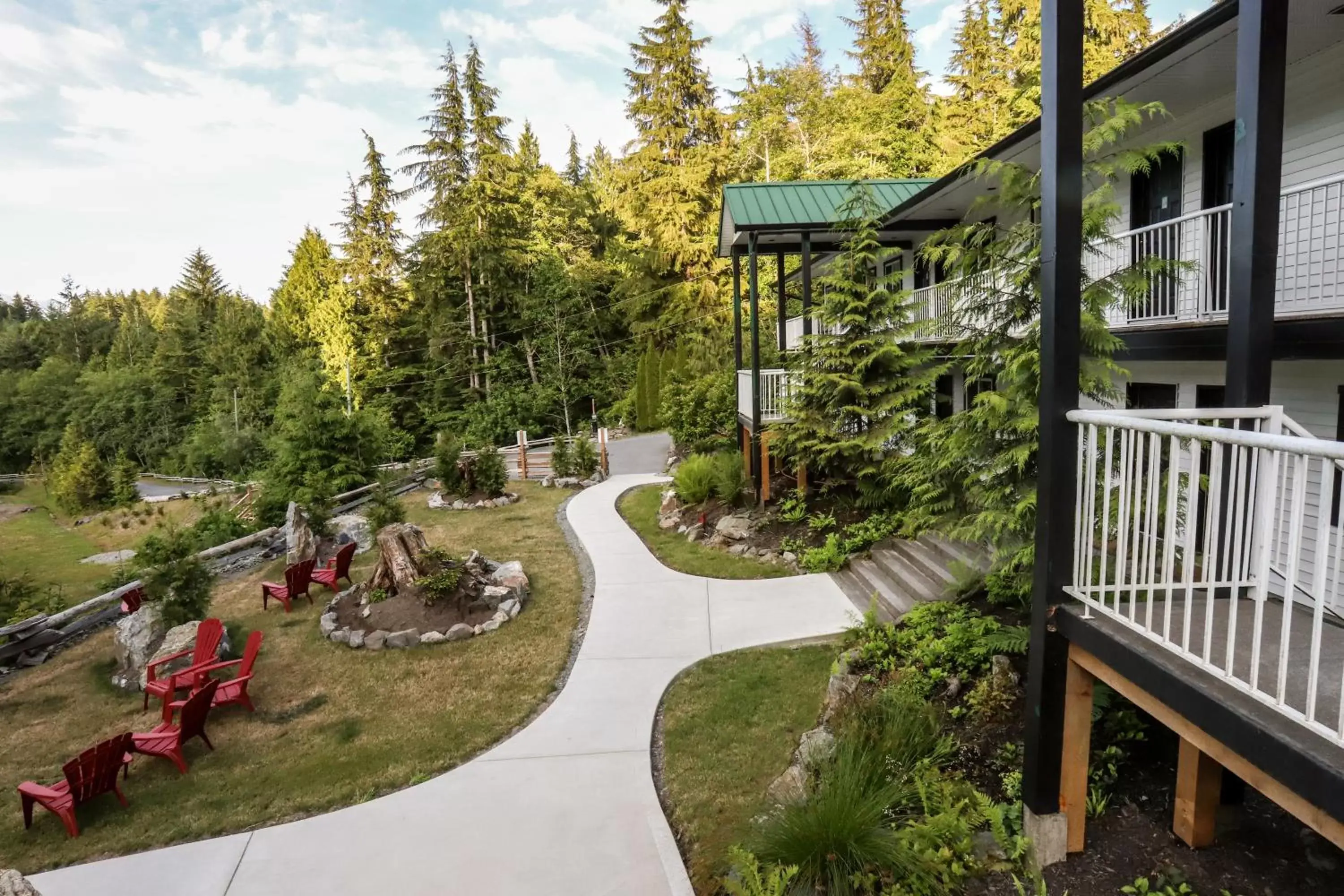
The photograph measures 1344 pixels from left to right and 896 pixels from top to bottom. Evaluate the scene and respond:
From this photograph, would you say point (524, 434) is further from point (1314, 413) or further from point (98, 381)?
point (98, 381)

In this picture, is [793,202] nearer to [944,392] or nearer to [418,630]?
[944,392]

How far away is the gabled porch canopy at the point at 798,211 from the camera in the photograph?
42.6 feet

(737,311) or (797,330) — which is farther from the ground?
(737,311)

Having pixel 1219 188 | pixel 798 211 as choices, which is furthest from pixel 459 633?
pixel 1219 188

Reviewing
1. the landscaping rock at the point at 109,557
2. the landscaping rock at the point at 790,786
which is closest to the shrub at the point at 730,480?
the landscaping rock at the point at 790,786

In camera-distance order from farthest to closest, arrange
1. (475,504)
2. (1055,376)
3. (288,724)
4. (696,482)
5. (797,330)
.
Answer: (475,504) < (797,330) < (696,482) < (288,724) < (1055,376)

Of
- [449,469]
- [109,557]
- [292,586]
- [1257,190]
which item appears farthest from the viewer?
[109,557]

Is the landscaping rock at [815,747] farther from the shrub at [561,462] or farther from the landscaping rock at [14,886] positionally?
the shrub at [561,462]

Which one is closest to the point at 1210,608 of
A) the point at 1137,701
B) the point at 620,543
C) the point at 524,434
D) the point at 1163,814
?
the point at 1137,701

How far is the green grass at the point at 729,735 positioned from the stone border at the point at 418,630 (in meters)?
3.23

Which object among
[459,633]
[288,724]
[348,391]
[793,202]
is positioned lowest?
[288,724]

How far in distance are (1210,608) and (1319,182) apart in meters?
4.84

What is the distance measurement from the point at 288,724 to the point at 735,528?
7.31 meters

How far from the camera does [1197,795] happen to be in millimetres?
3477
